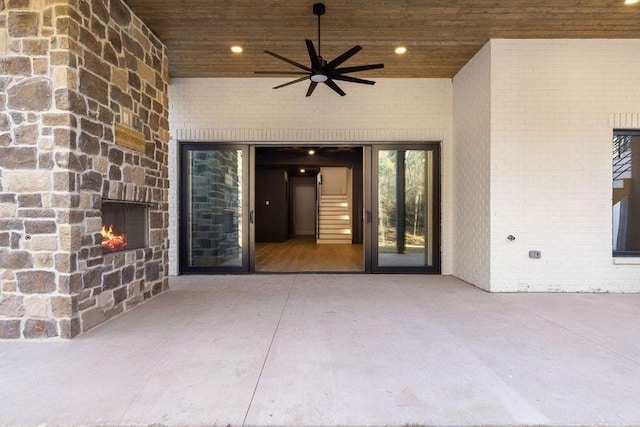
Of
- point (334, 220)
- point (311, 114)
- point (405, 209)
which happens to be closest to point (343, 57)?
point (311, 114)

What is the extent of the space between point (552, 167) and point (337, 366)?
394 cm

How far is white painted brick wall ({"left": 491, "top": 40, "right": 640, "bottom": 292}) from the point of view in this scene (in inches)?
169

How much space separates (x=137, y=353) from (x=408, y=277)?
3.97m

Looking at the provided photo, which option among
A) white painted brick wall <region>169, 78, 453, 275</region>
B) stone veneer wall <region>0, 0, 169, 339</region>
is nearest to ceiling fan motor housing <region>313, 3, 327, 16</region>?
white painted brick wall <region>169, 78, 453, 275</region>

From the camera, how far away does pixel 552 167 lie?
431cm

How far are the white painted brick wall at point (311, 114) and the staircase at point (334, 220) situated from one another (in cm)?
600

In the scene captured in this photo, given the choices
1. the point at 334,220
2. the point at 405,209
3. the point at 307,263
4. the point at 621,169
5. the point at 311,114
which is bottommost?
the point at 307,263

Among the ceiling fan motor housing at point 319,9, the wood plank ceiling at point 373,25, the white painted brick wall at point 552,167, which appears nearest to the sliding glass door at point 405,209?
the white painted brick wall at point 552,167

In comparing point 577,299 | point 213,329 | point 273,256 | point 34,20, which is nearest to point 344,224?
point 273,256

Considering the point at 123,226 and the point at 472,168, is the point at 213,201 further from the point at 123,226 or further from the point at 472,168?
the point at 472,168

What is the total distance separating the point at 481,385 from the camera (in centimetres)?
198

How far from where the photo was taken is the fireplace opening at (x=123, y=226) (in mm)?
3328

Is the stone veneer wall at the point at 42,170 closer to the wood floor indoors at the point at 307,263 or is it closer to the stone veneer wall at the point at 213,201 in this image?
the stone veneer wall at the point at 213,201

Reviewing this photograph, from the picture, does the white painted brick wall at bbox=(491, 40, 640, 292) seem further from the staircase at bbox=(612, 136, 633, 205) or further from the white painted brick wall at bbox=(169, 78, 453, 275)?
the white painted brick wall at bbox=(169, 78, 453, 275)
